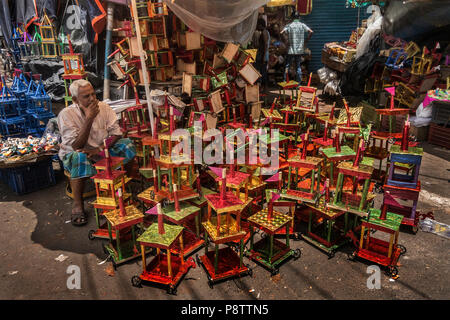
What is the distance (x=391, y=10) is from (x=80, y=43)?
8216mm

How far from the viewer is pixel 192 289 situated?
9.70 feet

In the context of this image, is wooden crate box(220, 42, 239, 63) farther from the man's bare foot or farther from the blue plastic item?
the man's bare foot

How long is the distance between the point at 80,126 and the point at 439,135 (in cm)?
621

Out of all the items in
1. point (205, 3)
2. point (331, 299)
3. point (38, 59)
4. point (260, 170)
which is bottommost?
point (331, 299)

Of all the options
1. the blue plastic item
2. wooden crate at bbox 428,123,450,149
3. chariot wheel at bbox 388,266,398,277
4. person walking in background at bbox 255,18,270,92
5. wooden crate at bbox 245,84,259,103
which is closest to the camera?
chariot wheel at bbox 388,266,398,277

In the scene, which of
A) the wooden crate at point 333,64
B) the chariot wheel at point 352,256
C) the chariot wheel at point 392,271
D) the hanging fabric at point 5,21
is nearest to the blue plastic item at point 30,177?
the chariot wheel at point 352,256

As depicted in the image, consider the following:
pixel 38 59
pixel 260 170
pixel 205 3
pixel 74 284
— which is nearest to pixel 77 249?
pixel 74 284

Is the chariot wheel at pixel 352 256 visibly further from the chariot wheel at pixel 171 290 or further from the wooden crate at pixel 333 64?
the wooden crate at pixel 333 64

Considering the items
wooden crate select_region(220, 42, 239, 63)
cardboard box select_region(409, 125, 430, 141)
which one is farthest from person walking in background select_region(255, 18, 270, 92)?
cardboard box select_region(409, 125, 430, 141)

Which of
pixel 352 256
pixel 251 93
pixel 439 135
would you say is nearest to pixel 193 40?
pixel 251 93

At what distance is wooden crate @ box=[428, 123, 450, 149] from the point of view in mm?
6094

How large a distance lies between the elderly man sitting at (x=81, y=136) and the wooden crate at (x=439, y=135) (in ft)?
19.0

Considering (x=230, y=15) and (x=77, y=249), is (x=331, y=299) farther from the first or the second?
(x=230, y=15)

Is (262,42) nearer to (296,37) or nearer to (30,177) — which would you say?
(296,37)
